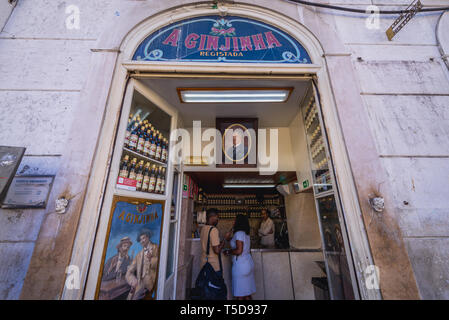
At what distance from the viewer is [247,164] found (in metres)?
3.53

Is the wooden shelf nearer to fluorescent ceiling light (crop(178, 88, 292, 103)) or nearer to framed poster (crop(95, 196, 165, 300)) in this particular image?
framed poster (crop(95, 196, 165, 300))

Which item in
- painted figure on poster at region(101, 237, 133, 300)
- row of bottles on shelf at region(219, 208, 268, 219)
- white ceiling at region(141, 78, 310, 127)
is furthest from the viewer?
row of bottles on shelf at region(219, 208, 268, 219)

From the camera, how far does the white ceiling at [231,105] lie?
241 centimetres

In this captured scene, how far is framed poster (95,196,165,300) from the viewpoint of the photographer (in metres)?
1.67

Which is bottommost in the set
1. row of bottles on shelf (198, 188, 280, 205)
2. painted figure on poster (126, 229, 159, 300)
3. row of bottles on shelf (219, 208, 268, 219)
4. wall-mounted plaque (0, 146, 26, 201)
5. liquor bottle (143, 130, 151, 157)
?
painted figure on poster (126, 229, 159, 300)

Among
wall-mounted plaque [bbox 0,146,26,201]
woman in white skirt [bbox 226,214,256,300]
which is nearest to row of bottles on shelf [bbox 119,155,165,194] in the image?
wall-mounted plaque [bbox 0,146,26,201]

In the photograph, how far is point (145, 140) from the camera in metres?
2.43

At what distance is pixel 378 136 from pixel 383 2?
2186 mm

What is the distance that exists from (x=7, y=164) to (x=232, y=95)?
2.54 m

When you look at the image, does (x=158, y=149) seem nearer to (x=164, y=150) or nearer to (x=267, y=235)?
(x=164, y=150)

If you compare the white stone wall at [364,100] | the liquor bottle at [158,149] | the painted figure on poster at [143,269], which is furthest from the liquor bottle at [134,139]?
the painted figure on poster at [143,269]

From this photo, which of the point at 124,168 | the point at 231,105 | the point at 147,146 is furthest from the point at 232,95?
the point at 124,168

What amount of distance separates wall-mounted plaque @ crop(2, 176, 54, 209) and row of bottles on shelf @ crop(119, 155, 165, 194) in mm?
623
